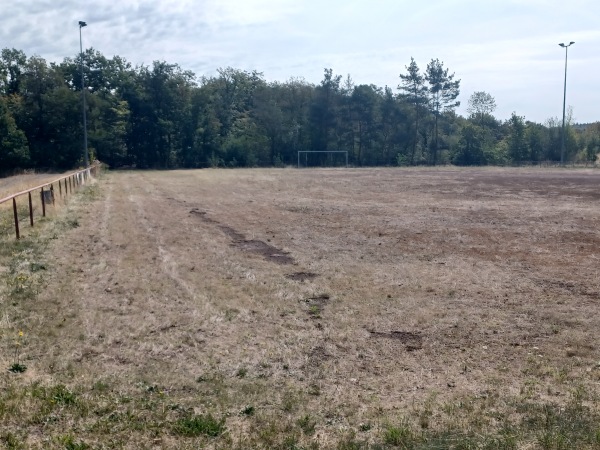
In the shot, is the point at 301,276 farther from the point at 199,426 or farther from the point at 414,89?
the point at 414,89

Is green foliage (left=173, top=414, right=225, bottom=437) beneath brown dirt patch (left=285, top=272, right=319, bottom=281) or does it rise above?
above

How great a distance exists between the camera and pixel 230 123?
3548 inches

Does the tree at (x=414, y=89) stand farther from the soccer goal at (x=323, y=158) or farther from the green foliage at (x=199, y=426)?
the green foliage at (x=199, y=426)

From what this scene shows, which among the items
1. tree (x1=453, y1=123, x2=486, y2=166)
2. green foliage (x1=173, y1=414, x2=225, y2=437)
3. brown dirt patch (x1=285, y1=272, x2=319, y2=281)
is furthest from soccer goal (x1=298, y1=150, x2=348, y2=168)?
green foliage (x1=173, y1=414, x2=225, y2=437)

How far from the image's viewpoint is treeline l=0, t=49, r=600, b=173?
213ft

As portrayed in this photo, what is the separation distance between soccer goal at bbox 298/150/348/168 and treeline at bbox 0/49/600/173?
414mm

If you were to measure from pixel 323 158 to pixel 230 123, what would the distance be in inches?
585

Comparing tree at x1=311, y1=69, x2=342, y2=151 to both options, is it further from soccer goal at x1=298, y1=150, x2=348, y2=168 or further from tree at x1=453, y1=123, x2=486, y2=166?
tree at x1=453, y1=123, x2=486, y2=166


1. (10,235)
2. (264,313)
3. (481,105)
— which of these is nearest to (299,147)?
(481,105)

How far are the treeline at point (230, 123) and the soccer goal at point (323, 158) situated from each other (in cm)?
41

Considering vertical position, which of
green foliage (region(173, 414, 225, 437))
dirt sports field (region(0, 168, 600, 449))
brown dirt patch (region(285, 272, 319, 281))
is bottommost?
brown dirt patch (region(285, 272, 319, 281))

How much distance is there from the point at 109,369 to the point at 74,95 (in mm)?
62617

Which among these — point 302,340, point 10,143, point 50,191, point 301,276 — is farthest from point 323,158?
point 302,340

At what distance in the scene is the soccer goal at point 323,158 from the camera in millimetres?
85750
